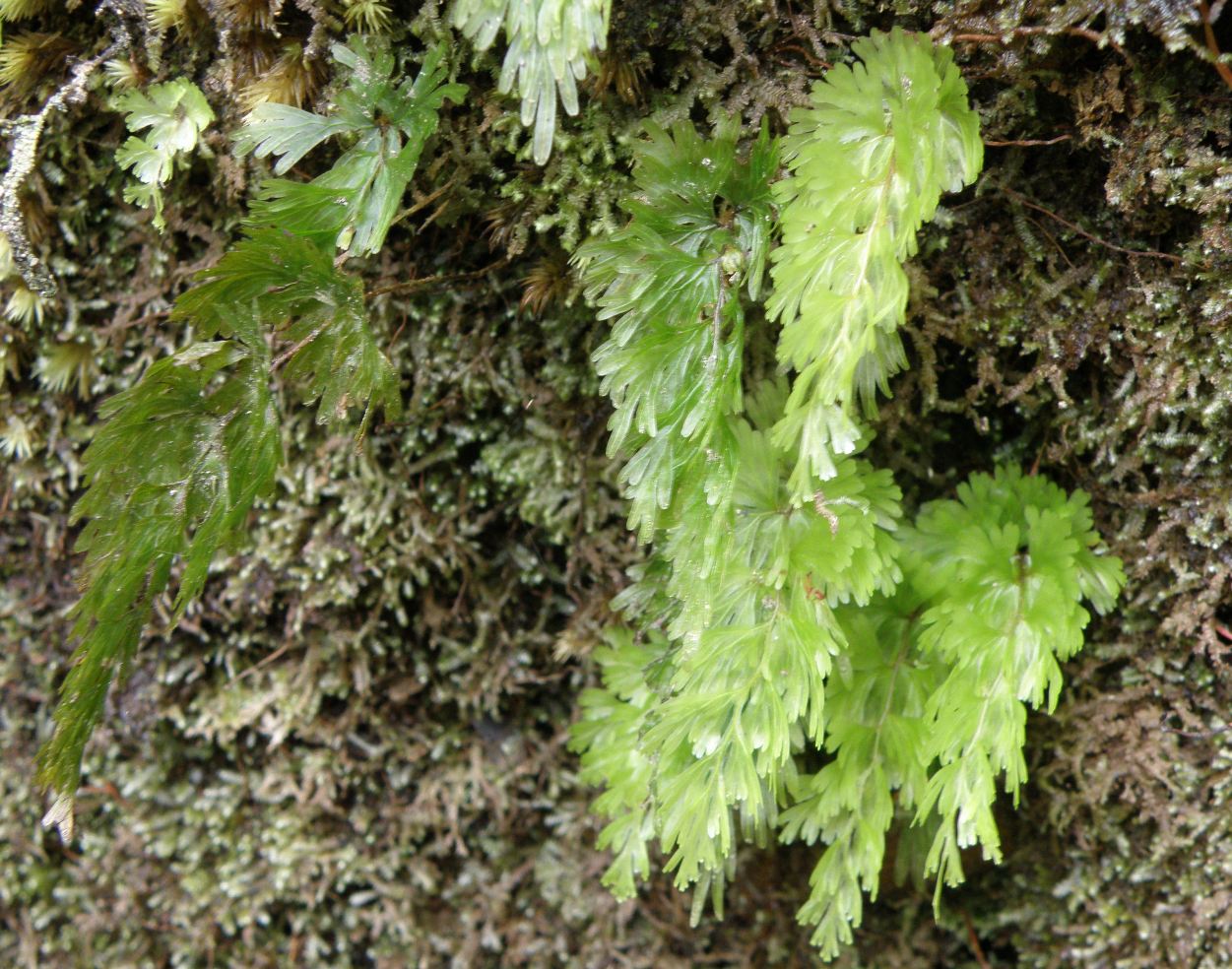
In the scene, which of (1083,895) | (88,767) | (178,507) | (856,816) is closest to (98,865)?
(88,767)

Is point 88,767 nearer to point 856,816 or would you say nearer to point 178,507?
point 178,507

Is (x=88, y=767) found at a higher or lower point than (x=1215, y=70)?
lower

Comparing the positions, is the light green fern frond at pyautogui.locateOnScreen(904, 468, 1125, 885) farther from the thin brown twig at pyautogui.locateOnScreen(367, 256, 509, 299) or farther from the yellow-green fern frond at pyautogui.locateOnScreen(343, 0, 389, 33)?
the yellow-green fern frond at pyautogui.locateOnScreen(343, 0, 389, 33)

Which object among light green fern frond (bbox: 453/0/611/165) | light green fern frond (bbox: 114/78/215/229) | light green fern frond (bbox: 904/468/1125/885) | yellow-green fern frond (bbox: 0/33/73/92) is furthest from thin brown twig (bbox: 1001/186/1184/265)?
yellow-green fern frond (bbox: 0/33/73/92)

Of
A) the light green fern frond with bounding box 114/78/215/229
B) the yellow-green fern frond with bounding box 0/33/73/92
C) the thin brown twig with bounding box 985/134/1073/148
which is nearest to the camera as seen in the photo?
the thin brown twig with bounding box 985/134/1073/148

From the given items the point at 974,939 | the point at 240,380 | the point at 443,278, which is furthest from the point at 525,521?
the point at 974,939

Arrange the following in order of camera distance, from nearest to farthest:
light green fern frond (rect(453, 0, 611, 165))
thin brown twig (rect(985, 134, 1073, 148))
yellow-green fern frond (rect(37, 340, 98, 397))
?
1. light green fern frond (rect(453, 0, 611, 165))
2. thin brown twig (rect(985, 134, 1073, 148))
3. yellow-green fern frond (rect(37, 340, 98, 397))

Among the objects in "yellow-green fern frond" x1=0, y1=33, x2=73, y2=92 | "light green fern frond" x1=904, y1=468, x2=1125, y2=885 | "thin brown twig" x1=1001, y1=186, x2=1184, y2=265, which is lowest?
"light green fern frond" x1=904, y1=468, x2=1125, y2=885
